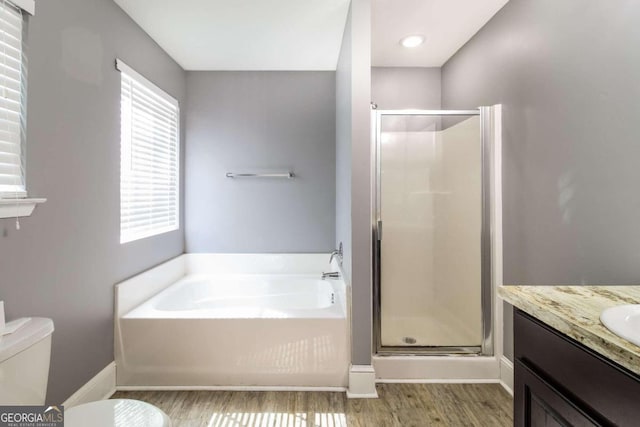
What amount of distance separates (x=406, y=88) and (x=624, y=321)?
2.78 metres

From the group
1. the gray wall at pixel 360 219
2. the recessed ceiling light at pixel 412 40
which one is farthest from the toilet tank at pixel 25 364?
the recessed ceiling light at pixel 412 40

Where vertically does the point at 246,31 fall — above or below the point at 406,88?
above

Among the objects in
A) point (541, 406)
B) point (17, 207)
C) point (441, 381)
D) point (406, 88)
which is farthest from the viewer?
point (406, 88)

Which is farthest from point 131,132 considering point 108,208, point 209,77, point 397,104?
point 397,104

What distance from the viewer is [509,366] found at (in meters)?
2.15

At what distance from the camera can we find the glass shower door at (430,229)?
235cm

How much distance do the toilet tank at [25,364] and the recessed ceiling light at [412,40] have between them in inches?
112

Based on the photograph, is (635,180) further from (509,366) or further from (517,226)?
(509,366)

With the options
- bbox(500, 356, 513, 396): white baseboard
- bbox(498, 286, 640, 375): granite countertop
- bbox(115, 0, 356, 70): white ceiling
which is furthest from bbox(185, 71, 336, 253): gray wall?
bbox(498, 286, 640, 375): granite countertop

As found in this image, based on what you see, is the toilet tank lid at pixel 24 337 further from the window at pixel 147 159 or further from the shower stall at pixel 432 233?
the shower stall at pixel 432 233

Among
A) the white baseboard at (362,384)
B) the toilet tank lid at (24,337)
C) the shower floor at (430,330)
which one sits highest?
the toilet tank lid at (24,337)

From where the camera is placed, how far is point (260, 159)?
329 cm

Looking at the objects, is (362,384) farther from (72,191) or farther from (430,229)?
(72,191)

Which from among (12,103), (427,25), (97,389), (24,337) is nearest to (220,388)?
(97,389)
